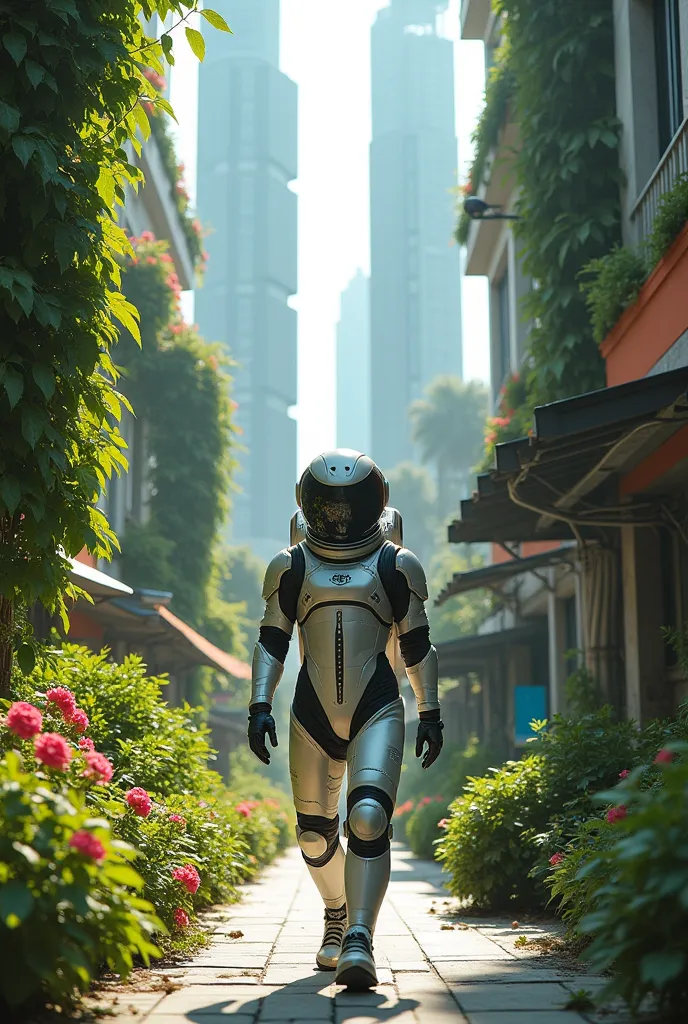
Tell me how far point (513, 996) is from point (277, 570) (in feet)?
7.23

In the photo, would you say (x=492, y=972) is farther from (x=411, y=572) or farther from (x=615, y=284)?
(x=615, y=284)

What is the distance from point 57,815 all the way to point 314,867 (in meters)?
2.51

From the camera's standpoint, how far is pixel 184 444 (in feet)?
70.8

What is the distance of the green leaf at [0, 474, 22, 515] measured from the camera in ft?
19.1

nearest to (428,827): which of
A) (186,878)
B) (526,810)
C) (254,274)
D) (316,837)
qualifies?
(526,810)

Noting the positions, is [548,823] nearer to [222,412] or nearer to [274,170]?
[222,412]

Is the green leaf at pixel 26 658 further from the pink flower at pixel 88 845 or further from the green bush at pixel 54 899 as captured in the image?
the pink flower at pixel 88 845

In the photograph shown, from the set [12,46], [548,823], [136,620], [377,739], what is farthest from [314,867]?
[136,620]

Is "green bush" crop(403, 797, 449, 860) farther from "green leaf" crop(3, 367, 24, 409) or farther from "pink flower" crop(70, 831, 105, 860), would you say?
"pink flower" crop(70, 831, 105, 860)

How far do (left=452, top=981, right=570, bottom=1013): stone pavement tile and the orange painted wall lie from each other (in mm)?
5253

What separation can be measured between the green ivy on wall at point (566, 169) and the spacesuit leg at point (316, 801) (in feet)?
25.4

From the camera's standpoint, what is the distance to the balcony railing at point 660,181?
954cm

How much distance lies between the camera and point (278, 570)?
603 cm

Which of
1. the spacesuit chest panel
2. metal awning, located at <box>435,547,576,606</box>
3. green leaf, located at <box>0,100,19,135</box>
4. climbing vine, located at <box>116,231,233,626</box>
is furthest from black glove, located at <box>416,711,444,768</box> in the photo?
climbing vine, located at <box>116,231,233,626</box>
